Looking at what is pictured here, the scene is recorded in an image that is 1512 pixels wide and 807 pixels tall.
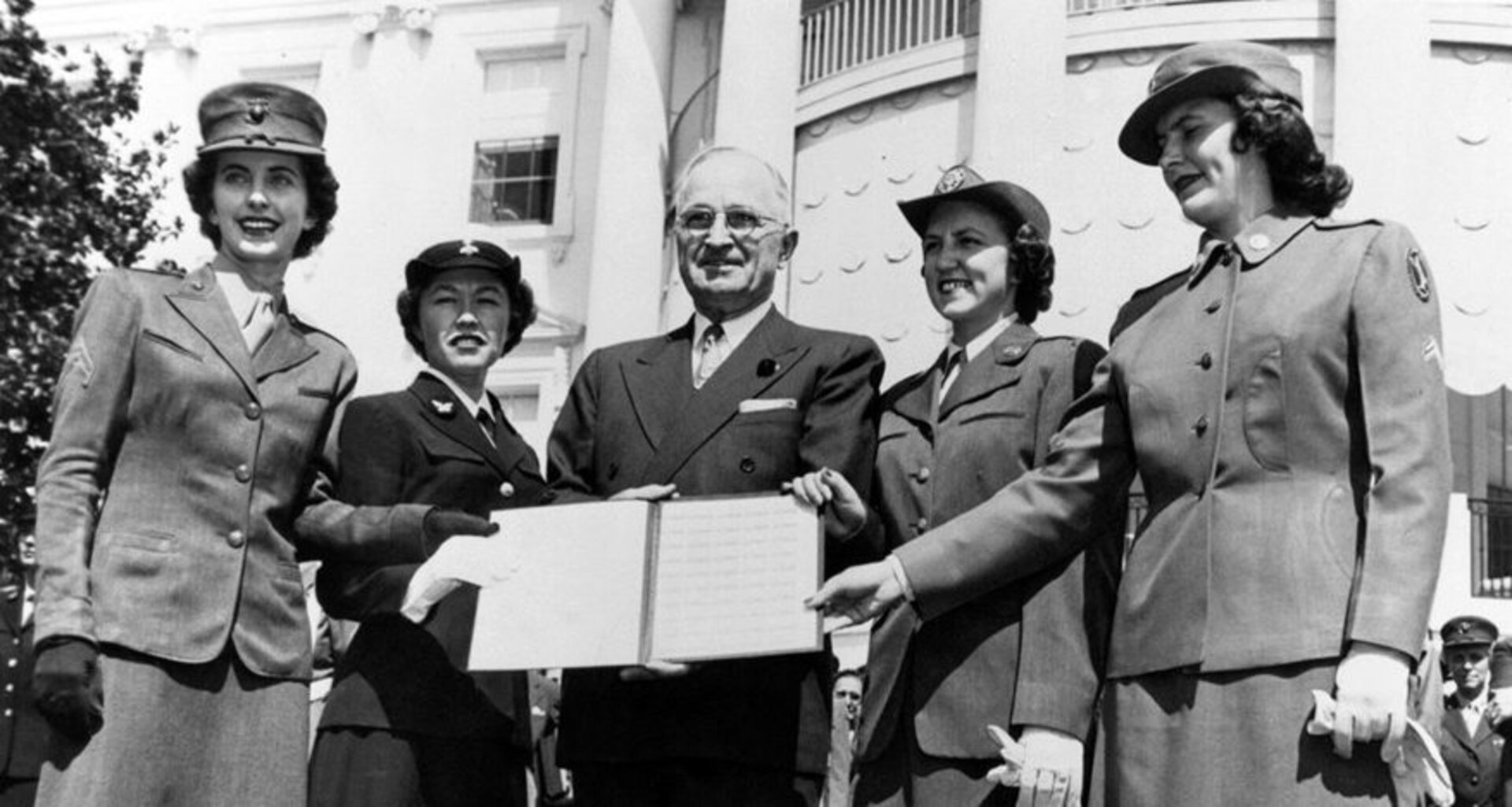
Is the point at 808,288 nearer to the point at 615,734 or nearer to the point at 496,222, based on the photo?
the point at 496,222

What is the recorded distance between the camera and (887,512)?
16.9 feet

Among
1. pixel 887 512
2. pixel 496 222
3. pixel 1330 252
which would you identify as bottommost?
pixel 887 512

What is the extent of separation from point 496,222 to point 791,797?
2010 cm

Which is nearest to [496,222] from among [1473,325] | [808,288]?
[808,288]

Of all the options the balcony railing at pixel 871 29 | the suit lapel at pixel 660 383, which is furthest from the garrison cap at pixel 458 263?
the balcony railing at pixel 871 29

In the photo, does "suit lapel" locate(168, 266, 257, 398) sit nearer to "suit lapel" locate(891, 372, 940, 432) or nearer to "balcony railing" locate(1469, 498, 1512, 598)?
"suit lapel" locate(891, 372, 940, 432)

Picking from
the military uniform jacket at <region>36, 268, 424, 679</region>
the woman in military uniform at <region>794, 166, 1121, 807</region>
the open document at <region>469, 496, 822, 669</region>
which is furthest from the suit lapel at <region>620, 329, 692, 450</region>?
the military uniform jacket at <region>36, 268, 424, 679</region>

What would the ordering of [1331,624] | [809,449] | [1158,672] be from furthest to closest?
[809,449] < [1158,672] < [1331,624]

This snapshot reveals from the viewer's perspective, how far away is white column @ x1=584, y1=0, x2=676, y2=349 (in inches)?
845

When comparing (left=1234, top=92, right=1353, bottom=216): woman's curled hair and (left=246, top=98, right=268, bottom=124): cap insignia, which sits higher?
(left=246, top=98, right=268, bottom=124): cap insignia

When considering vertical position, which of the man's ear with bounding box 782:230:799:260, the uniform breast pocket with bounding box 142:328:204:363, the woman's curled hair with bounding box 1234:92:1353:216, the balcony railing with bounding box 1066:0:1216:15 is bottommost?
the uniform breast pocket with bounding box 142:328:204:363

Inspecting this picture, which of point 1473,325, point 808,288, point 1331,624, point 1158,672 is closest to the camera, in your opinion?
point 1331,624

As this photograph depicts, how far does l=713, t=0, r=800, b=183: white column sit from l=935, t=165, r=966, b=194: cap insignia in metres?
13.8

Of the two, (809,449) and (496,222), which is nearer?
(809,449)
